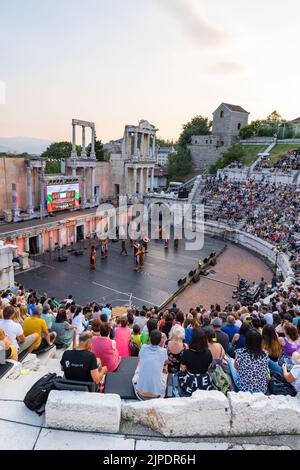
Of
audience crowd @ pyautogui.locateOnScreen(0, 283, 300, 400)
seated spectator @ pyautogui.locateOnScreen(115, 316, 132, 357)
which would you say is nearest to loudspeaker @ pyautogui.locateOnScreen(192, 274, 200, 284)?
audience crowd @ pyautogui.locateOnScreen(0, 283, 300, 400)

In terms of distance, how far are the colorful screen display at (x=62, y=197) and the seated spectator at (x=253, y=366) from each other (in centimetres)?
2822

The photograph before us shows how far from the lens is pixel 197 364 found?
4.84m

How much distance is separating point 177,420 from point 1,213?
28681mm

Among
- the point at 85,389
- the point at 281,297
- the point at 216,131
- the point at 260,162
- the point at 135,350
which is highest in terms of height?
the point at 216,131

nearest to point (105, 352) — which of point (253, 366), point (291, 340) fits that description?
point (253, 366)

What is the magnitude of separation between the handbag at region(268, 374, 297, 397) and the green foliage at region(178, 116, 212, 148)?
2461 inches

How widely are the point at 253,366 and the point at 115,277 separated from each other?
18.4m

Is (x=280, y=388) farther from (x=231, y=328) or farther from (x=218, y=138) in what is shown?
(x=218, y=138)

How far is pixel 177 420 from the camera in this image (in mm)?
4340

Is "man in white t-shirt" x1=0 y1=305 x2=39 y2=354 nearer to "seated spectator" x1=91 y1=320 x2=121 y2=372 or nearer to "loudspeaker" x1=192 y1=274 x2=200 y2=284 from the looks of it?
"seated spectator" x1=91 y1=320 x2=121 y2=372

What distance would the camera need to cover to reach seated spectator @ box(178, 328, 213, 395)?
4848mm

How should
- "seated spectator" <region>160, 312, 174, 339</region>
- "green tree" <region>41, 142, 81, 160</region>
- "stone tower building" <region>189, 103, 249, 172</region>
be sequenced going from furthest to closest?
"green tree" <region>41, 142, 81, 160</region> → "stone tower building" <region>189, 103, 249, 172</region> → "seated spectator" <region>160, 312, 174, 339</region>
